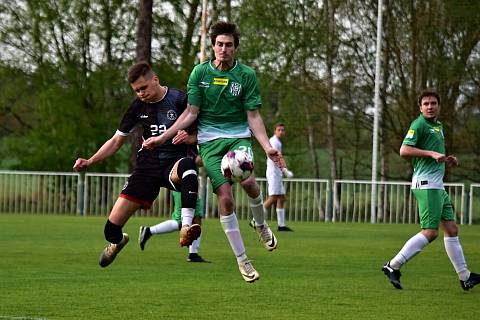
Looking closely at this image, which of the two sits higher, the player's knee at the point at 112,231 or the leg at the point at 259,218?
the leg at the point at 259,218

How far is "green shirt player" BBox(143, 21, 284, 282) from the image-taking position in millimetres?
10766

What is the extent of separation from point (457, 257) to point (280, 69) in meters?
25.5

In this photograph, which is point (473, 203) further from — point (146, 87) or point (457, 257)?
point (146, 87)

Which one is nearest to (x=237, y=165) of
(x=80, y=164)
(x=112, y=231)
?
(x=80, y=164)

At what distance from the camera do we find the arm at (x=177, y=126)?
428 inches

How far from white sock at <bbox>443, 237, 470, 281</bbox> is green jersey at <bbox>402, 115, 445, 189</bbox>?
2.22 feet

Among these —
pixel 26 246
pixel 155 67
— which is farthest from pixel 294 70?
pixel 26 246

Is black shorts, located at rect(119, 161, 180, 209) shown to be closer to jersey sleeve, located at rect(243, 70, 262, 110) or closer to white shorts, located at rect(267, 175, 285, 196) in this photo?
jersey sleeve, located at rect(243, 70, 262, 110)

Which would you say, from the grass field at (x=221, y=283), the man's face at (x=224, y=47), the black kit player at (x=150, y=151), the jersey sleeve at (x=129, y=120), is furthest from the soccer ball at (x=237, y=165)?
the jersey sleeve at (x=129, y=120)

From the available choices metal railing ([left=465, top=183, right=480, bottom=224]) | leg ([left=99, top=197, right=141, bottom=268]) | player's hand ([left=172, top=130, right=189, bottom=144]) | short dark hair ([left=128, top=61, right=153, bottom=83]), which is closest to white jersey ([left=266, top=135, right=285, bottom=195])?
metal railing ([left=465, top=183, right=480, bottom=224])

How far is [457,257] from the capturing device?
1305 centimetres

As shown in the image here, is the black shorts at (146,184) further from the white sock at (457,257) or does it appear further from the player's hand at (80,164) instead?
the white sock at (457,257)

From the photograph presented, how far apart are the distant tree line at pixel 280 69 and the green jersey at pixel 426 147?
869 inches

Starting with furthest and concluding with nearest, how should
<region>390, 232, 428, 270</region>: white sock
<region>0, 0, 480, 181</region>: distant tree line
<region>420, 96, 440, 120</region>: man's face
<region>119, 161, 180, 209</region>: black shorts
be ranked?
<region>0, 0, 480, 181</region>: distant tree line, <region>390, 232, 428, 270</region>: white sock, <region>420, 96, 440, 120</region>: man's face, <region>119, 161, 180, 209</region>: black shorts
